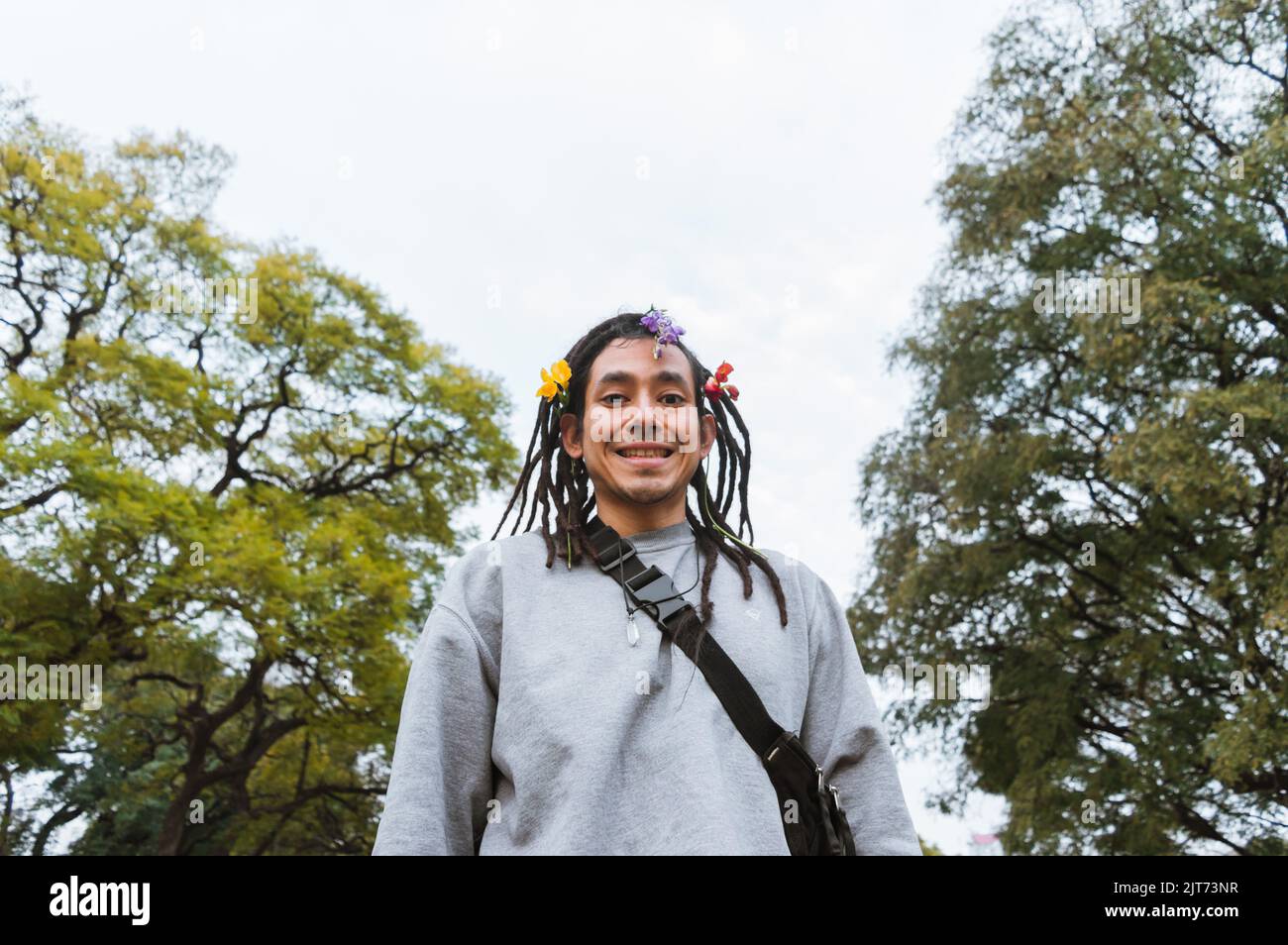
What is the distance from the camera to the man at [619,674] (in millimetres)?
1643

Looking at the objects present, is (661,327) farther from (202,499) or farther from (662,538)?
(202,499)

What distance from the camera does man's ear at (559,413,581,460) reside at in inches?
87.0

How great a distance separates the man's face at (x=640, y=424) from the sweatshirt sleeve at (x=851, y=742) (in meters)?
0.33

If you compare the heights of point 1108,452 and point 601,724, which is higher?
point 1108,452

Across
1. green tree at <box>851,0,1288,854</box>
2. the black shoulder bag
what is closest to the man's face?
the black shoulder bag

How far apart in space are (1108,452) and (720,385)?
11046 millimetres

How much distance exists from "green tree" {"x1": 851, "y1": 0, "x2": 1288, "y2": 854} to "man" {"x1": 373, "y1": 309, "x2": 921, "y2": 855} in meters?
9.58

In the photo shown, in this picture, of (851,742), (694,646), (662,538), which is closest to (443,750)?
(694,646)

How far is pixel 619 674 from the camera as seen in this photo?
173 centimetres

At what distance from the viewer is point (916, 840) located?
1.85 m

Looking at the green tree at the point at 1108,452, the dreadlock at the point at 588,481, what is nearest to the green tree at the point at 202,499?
the green tree at the point at 1108,452

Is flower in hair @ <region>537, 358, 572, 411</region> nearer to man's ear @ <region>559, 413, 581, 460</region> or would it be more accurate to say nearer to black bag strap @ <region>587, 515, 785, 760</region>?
man's ear @ <region>559, 413, 581, 460</region>
